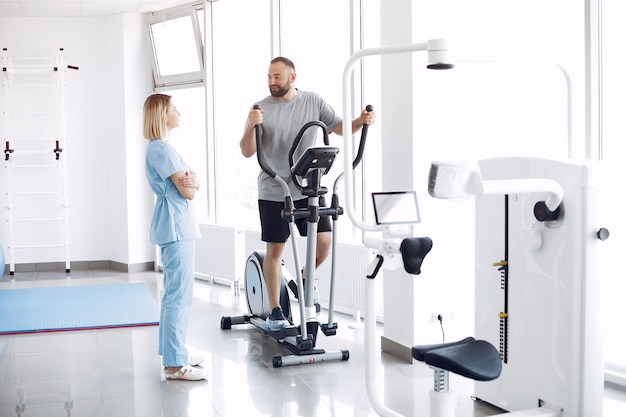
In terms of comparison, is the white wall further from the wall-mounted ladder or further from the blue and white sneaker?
the blue and white sneaker

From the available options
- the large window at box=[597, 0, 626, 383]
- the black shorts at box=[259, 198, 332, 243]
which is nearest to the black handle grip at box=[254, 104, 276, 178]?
the black shorts at box=[259, 198, 332, 243]

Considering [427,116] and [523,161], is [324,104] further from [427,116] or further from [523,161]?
[523,161]

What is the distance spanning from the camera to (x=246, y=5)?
722 centimetres

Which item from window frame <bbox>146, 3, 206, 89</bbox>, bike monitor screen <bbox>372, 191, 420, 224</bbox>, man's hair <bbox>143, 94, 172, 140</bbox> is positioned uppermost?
window frame <bbox>146, 3, 206, 89</bbox>

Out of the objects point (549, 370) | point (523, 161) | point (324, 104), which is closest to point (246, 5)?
point (324, 104)

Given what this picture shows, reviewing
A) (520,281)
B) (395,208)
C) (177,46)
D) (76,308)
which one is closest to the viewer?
(395,208)

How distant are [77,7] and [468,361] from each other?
6666mm

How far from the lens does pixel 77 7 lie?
786cm

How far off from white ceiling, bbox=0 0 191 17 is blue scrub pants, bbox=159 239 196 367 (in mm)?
4372

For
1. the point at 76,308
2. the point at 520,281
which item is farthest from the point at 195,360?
the point at 76,308

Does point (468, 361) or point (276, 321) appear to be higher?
point (468, 361)

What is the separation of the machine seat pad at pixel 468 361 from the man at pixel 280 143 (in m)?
2.19

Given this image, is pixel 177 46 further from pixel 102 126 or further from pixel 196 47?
pixel 102 126

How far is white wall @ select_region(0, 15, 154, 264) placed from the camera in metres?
8.25
